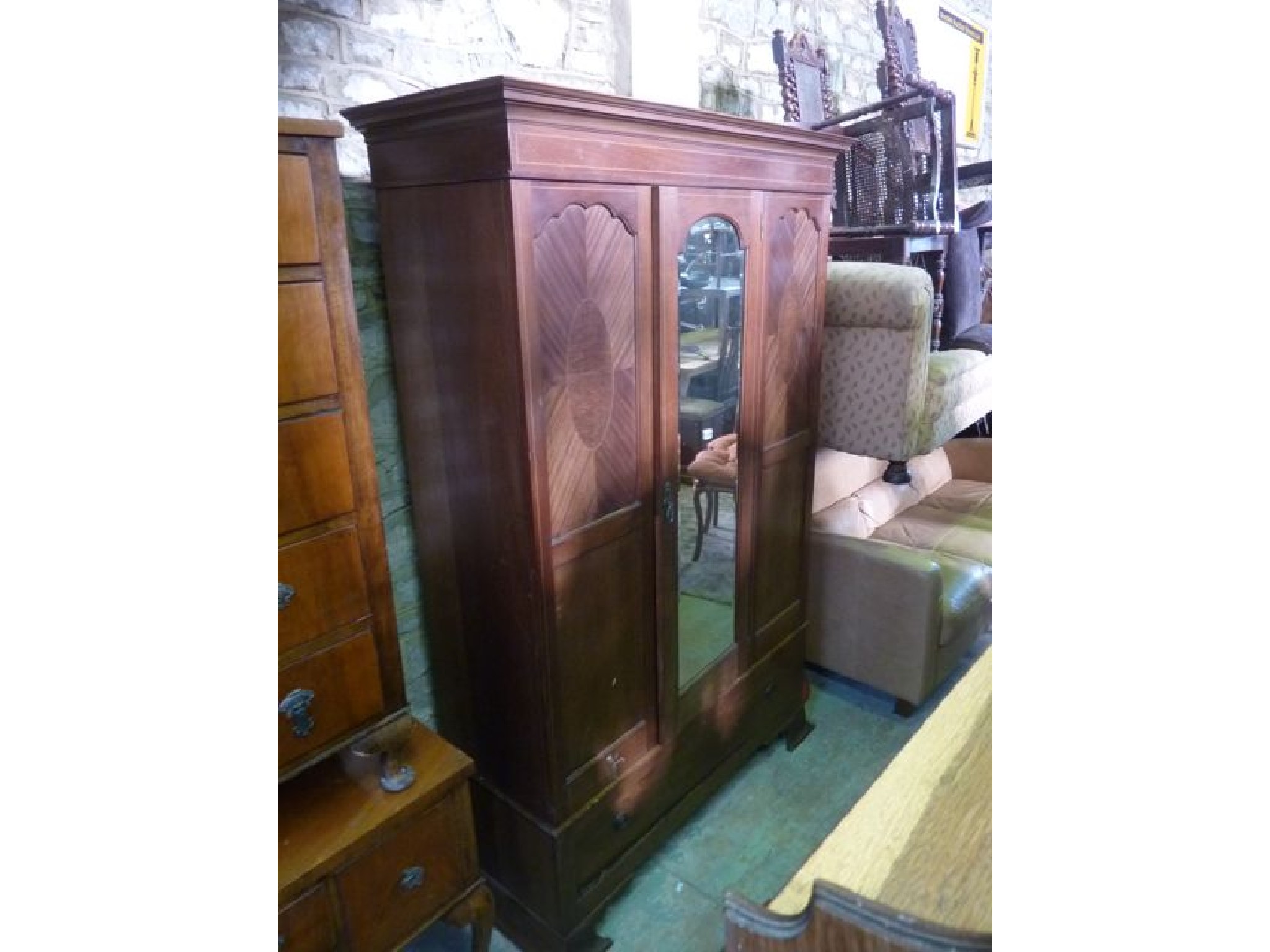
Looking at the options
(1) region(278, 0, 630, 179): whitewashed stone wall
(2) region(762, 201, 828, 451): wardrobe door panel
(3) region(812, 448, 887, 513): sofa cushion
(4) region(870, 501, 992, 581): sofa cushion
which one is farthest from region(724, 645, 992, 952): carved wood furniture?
(4) region(870, 501, 992, 581): sofa cushion

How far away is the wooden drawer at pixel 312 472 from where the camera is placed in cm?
108

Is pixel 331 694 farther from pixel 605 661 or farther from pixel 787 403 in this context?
pixel 787 403

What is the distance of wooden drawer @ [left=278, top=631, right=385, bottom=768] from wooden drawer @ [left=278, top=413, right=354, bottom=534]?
0.77 feet

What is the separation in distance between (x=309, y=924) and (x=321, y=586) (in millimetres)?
608

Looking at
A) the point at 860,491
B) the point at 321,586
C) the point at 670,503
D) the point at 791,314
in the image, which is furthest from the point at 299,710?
the point at 860,491

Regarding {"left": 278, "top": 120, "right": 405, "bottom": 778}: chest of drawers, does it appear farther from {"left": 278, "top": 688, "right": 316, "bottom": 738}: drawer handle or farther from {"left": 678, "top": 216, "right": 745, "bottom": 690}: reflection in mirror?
{"left": 678, "top": 216, "right": 745, "bottom": 690}: reflection in mirror

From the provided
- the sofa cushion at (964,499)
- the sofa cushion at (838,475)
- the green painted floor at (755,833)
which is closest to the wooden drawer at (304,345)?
the green painted floor at (755,833)

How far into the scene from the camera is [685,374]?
65.9 inches

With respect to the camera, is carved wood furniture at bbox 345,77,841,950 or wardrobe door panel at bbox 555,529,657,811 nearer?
carved wood furniture at bbox 345,77,841,950

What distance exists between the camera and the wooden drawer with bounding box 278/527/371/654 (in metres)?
1.14

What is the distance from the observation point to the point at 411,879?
145 centimetres

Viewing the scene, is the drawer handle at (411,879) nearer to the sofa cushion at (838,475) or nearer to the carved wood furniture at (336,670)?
the carved wood furniture at (336,670)
